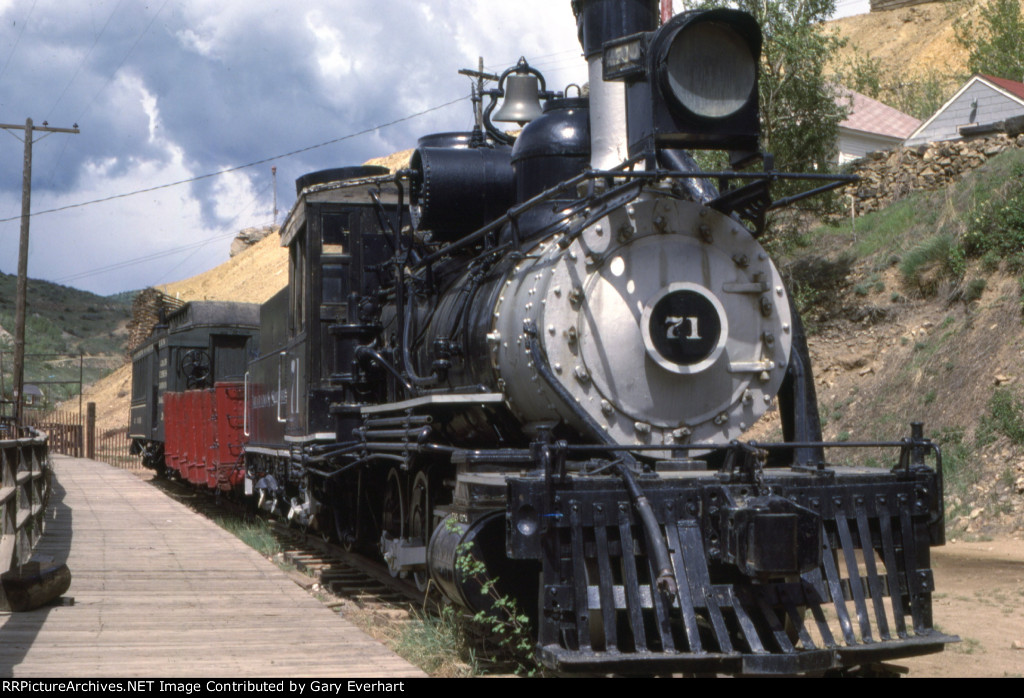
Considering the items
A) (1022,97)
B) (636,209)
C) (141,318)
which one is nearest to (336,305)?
(636,209)

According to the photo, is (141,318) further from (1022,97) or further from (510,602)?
(510,602)

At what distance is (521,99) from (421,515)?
124 inches

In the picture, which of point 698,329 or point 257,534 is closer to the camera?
point 698,329

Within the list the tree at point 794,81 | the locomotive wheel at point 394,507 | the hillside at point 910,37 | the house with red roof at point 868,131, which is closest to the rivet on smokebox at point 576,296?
the locomotive wheel at point 394,507

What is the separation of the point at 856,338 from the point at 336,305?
10.8 metres

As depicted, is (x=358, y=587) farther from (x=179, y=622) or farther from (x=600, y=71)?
(x=600, y=71)

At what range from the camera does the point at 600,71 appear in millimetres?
6203

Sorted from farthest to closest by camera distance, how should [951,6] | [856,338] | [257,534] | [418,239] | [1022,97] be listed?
[951,6] → [1022,97] → [856,338] → [257,534] → [418,239]

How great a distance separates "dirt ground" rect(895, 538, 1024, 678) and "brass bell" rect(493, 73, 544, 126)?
440 cm

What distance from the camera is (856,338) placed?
17.1 meters

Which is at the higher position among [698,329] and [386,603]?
[698,329]

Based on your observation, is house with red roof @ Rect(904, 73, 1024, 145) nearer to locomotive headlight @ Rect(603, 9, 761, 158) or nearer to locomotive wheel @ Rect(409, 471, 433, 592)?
locomotive wheel @ Rect(409, 471, 433, 592)

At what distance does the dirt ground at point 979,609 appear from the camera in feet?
18.4

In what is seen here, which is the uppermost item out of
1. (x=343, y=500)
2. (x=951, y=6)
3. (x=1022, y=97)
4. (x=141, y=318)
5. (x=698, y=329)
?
(x=951, y=6)
